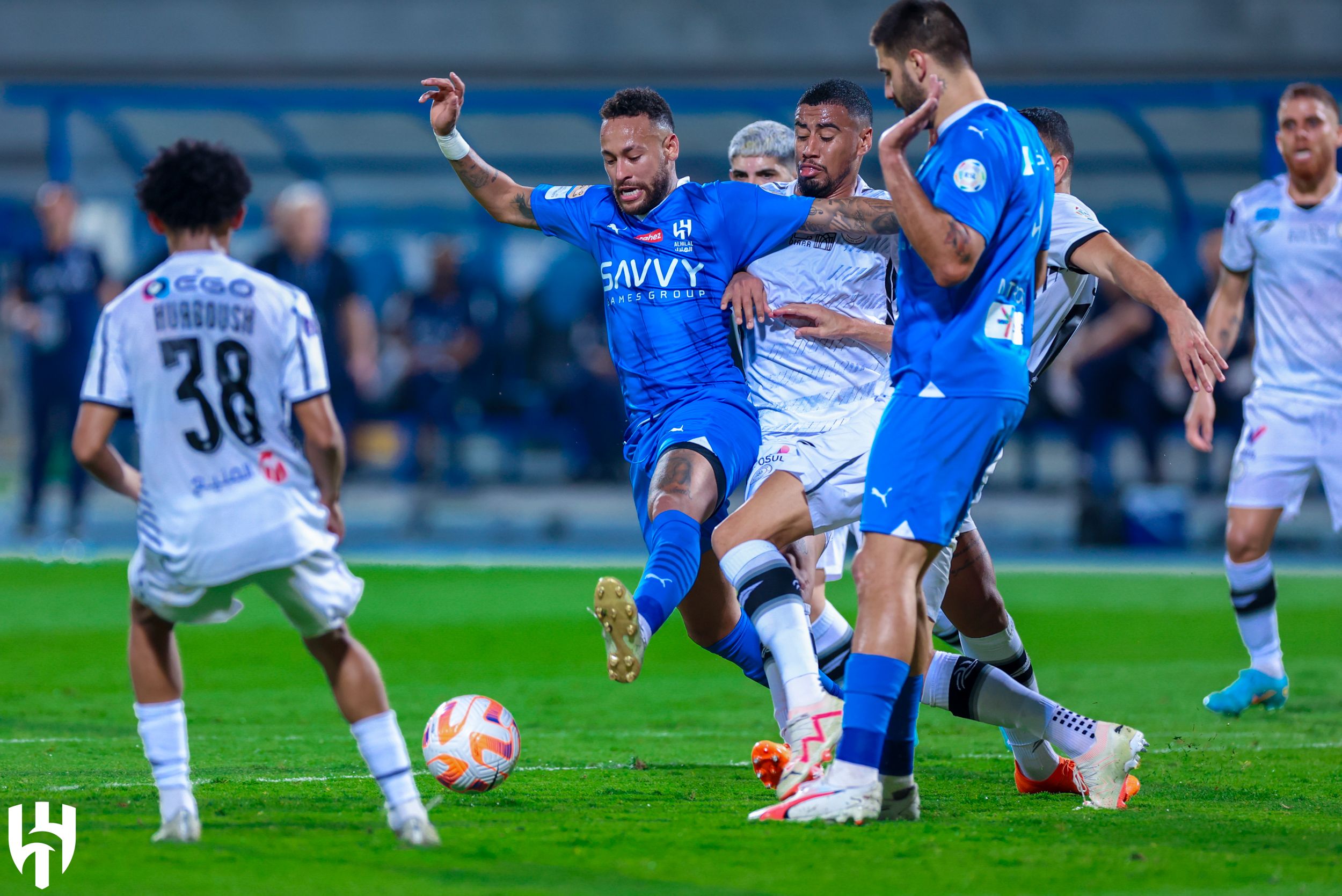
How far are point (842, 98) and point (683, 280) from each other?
867mm

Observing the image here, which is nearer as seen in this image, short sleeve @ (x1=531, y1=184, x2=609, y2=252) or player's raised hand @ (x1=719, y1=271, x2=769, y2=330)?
player's raised hand @ (x1=719, y1=271, x2=769, y2=330)

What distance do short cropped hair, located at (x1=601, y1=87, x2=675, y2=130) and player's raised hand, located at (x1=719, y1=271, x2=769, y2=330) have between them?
27.1 inches

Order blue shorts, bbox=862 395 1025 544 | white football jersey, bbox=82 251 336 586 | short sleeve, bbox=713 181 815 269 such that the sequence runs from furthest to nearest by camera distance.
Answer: short sleeve, bbox=713 181 815 269 → blue shorts, bbox=862 395 1025 544 → white football jersey, bbox=82 251 336 586

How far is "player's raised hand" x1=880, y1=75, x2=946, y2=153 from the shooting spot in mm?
4375

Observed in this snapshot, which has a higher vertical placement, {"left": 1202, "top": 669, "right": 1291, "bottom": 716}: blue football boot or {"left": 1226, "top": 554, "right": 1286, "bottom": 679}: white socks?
{"left": 1226, "top": 554, "right": 1286, "bottom": 679}: white socks

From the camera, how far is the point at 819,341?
19.1ft

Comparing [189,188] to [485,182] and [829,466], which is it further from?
[829,466]

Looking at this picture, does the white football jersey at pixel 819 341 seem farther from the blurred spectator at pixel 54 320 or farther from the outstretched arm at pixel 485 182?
the blurred spectator at pixel 54 320

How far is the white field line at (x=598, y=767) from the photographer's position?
523 centimetres

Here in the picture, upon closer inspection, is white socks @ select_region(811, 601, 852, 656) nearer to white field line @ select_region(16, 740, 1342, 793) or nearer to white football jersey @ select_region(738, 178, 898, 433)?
white field line @ select_region(16, 740, 1342, 793)

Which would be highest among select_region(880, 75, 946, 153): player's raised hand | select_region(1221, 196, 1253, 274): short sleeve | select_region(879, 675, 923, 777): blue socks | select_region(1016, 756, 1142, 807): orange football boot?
select_region(1221, 196, 1253, 274): short sleeve

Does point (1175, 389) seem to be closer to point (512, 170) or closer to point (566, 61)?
Answer: point (512, 170)

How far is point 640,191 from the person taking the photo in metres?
5.78

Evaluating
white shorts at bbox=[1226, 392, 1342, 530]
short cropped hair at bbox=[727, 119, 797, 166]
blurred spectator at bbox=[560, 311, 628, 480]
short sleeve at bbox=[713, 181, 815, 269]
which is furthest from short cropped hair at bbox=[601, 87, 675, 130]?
blurred spectator at bbox=[560, 311, 628, 480]
